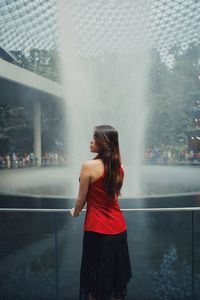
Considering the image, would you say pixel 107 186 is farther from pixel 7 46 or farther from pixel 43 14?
pixel 7 46

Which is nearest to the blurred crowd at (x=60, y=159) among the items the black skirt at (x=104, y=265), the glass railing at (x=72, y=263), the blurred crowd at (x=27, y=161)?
the blurred crowd at (x=27, y=161)

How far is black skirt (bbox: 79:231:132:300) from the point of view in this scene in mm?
3340

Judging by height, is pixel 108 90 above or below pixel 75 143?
above

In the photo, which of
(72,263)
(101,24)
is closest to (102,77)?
(101,24)

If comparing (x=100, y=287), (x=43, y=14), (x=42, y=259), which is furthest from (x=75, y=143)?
(x=100, y=287)

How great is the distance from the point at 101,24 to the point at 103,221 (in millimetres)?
50509

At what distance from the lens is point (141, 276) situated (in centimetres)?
513

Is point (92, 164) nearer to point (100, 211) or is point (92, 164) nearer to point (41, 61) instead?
point (100, 211)

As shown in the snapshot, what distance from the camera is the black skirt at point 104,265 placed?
334cm

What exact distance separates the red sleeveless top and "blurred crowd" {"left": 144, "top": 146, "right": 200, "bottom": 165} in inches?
1545

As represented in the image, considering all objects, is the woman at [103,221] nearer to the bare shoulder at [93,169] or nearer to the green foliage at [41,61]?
the bare shoulder at [93,169]

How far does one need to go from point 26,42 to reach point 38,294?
5668cm

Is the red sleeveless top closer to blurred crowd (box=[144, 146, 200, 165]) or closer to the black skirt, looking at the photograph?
the black skirt

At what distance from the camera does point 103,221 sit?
329 cm
